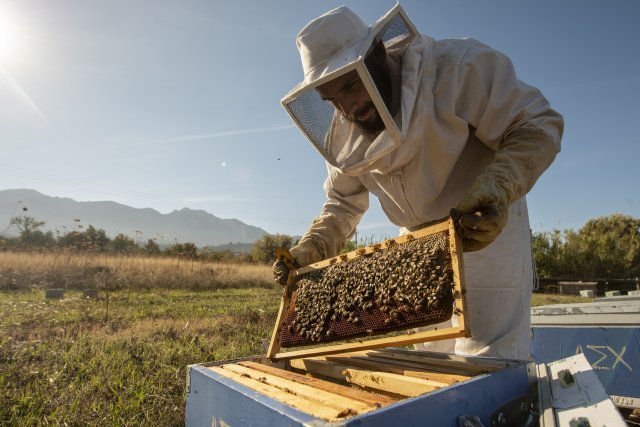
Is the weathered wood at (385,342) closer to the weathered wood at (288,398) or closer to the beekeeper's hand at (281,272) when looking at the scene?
the weathered wood at (288,398)

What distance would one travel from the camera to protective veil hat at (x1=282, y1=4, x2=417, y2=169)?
90.1 inches

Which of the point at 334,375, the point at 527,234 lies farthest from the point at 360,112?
the point at 334,375

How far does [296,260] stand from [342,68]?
1.52 metres

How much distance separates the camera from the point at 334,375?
2.18 metres

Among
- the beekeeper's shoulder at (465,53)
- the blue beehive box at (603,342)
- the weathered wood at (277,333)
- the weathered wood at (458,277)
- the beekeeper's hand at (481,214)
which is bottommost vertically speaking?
the blue beehive box at (603,342)

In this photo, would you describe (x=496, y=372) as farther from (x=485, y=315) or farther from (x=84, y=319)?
(x=84, y=319)

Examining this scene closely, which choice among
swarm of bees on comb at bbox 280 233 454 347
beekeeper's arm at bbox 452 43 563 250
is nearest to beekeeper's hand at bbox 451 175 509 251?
beekeeper's arm at bbox 452 43 563 250

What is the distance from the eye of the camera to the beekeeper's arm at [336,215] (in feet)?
11.3

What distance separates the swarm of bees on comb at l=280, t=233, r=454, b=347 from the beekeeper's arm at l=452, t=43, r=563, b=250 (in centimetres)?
25

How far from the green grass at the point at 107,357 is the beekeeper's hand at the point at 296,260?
2.39 ft

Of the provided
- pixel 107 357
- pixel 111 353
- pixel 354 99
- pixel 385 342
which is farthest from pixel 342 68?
pixel 111 353

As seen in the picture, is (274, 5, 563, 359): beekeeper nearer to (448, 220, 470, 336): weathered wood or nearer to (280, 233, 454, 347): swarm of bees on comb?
(448, 220, 470, 336): weathered wood

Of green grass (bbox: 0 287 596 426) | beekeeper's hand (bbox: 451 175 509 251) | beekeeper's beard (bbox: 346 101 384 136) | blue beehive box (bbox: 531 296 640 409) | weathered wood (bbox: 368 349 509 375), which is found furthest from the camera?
blue beehive box (bbox: 531 296 640 409)

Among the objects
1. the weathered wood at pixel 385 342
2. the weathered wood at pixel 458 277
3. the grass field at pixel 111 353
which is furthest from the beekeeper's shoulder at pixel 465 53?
the grass field at pixel 111 353
